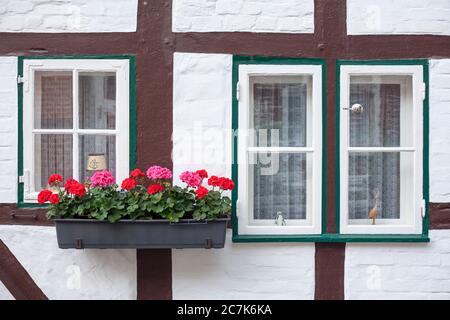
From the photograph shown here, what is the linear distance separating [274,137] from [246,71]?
49 centimetres

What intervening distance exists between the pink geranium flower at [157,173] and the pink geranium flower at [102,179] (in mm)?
243

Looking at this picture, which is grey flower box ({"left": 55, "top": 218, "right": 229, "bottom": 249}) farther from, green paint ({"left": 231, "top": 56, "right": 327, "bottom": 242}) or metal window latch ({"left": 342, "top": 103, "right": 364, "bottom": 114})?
metal window latch ({"left": 342, "top": 103, "right": 364, "bottom": 114})

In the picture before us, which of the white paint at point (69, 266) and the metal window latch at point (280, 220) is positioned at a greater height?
the metal window latch at point (280, 220)

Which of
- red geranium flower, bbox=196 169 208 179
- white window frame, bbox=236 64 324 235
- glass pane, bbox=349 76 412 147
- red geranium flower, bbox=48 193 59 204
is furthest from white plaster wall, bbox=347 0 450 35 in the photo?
red geranium flower, bbox=48 193 59 204

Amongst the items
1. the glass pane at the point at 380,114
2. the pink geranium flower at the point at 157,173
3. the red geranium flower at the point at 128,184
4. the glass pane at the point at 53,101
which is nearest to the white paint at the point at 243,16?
the glass pane at the point at 380,114

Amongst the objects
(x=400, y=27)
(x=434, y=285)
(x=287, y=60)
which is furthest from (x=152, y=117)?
(x=434, y=285)

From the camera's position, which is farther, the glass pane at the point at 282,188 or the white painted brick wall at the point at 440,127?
the glass pane at the point at 282,188

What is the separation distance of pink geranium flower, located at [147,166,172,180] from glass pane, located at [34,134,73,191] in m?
0.68

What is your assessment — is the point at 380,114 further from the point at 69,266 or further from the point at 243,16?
the point at 69,266

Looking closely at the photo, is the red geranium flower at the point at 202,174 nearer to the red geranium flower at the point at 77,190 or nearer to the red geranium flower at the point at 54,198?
the red geranium flower at the point at 77,190

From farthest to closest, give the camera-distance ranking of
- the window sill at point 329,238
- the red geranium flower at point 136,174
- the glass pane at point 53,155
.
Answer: the glass pane at point 53,155, the window sill at point 329,238, the red geranium flower at point 136,174

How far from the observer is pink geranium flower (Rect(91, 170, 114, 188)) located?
3.95 m

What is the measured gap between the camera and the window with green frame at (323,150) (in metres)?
4.23

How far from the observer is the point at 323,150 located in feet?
13.9
